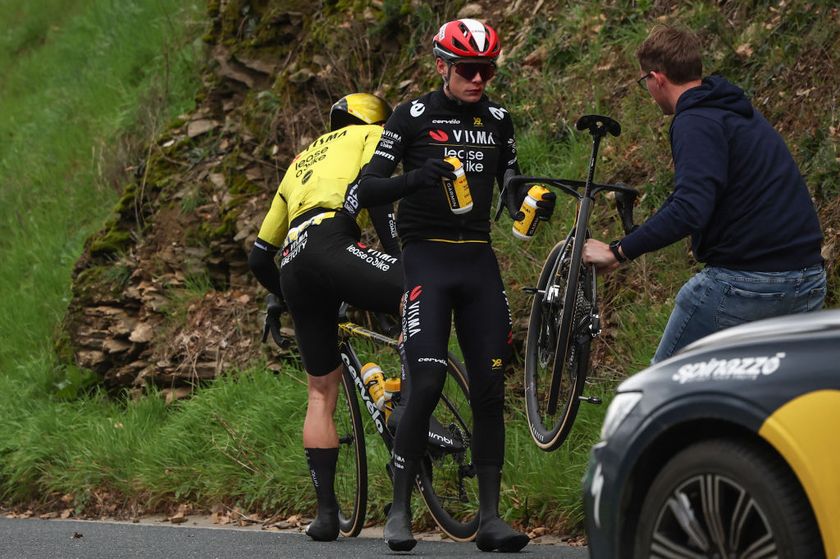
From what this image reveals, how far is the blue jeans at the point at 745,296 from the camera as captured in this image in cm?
619

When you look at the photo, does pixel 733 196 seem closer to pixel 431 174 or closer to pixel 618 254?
pixel 618 254

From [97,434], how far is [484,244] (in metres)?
5.58

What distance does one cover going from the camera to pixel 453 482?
8.39 metres

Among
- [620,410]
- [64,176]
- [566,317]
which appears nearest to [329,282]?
[566,317]

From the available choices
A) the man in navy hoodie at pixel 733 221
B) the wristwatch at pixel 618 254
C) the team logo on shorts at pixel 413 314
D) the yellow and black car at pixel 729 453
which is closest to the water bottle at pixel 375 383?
the team logo on shorts at pixel 413 314

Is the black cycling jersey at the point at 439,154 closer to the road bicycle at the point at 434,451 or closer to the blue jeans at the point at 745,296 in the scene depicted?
the road bicycle at the point at 434,451

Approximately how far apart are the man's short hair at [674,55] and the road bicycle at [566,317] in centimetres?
59

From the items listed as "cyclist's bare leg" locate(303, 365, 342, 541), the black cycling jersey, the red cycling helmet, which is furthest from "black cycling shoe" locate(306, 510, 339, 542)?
the red cycling helmet

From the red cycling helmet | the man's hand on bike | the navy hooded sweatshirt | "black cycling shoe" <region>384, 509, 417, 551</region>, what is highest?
the red cycling helmet

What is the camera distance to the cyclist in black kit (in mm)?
7578

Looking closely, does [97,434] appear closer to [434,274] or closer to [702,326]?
[434,274]

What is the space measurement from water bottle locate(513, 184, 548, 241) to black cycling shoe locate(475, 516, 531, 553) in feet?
4.78

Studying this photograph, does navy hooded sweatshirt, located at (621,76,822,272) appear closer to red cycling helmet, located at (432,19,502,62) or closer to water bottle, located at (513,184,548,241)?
water bottle, located at (513,184,548,241)

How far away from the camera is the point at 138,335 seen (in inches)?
544
